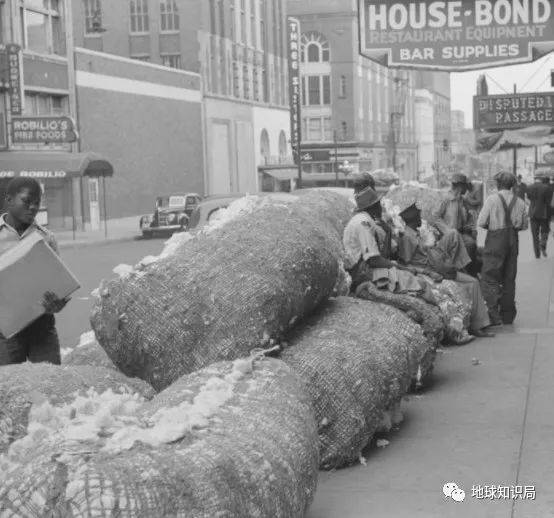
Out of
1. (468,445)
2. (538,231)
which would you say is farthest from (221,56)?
(468,445)

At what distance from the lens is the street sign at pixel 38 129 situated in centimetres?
3538

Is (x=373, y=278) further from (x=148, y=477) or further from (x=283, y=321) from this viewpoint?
(x=148, y=477)

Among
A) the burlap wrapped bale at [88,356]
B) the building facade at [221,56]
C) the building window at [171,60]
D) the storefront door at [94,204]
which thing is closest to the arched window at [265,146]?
the building facade at [221,56]

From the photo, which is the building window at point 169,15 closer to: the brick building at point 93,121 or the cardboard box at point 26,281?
the brick building at point 93,121

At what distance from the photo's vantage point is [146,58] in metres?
57.8

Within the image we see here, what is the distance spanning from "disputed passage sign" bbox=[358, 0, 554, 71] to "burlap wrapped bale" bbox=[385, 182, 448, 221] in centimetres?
341

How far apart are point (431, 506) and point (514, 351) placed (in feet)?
15.1

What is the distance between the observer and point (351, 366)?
6262 mm

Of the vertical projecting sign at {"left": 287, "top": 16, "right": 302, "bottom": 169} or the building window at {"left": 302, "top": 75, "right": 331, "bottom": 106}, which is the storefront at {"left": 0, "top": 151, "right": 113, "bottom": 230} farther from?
the building window at {"left": 302, "top": 75, "right": 331, "bottom": 106}

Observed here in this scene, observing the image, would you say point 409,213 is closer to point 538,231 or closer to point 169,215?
point 538,231

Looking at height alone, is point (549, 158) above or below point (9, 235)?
below

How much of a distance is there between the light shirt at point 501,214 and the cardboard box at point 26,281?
5.99m

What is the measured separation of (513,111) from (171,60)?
1589 inches

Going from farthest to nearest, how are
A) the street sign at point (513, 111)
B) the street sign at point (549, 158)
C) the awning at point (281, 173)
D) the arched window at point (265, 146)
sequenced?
1. the arched window at point (265, 146)
2. the awning at point (281, 173)
3. the street sign at point (549, 158)
4. the street sign at point (513, 111)
